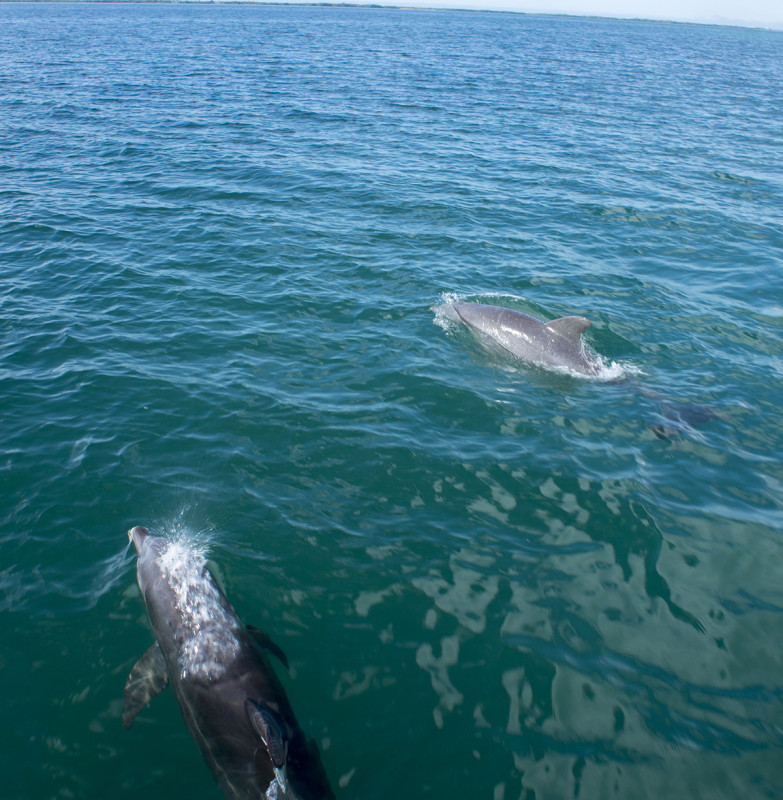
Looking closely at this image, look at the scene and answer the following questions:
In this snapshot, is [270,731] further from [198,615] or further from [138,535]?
[138,535]

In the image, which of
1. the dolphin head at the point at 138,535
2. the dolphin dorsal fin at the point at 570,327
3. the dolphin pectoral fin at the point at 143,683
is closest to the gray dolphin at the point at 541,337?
the dolphin dorsal fin at the point at 570,327

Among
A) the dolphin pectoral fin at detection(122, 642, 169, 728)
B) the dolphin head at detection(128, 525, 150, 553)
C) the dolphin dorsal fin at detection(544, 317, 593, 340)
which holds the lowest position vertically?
the dolphin head at detection(128, 525, 150, 553)

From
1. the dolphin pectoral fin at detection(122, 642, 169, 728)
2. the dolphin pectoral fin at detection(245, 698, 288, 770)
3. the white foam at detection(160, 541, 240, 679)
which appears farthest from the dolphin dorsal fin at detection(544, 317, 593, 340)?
the dolphin pectoral fin at detection(122, 642, 169, 728)

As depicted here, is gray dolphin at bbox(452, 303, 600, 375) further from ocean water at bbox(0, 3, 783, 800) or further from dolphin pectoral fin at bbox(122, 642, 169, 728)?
dolphin pectoral fin at bbox(122, 642, 169, 728)

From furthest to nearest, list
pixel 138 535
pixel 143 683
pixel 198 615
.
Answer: pixel 138 535, pixel 198 615, pixel 143 683

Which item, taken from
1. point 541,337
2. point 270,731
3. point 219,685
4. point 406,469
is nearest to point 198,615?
point 219,685

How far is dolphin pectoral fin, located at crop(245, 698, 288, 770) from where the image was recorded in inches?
239

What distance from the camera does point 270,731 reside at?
6.19 metres

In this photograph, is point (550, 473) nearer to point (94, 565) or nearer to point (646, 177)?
point (94, 565)

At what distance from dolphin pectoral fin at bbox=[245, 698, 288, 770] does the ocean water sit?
2.61ft

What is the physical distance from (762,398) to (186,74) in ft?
189

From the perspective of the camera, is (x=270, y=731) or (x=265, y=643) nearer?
(x=270, y=731)

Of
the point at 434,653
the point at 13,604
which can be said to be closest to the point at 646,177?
the point at 434,653

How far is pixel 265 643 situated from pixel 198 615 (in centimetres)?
109
